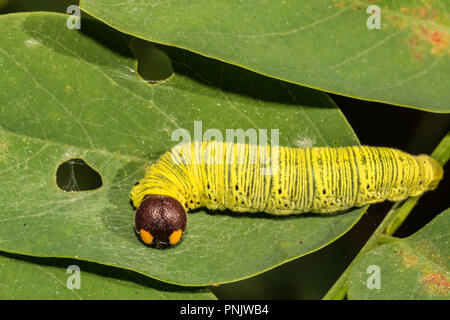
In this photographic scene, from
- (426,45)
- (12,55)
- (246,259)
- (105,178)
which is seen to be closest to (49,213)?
(105,178)

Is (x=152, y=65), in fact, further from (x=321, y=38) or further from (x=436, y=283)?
(x=436, y=283)

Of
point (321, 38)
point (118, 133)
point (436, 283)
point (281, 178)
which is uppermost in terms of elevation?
point (321, 38)

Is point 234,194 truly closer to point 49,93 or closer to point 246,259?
point 246,259

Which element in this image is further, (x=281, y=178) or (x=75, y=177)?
(x=281, y=178)

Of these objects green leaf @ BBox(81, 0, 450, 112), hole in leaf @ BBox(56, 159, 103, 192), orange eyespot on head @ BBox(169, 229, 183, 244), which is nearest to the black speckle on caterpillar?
orange eyespot on head @ BBox(169, 229, 183, 244)

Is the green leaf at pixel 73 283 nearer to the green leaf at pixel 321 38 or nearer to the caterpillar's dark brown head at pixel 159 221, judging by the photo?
the caterpillar's dark brown head at pixel 159 221

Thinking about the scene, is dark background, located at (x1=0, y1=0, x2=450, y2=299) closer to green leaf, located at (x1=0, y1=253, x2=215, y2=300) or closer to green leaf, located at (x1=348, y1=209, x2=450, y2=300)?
green leaf, located at (x1=348, y1=209, x2=450, y2=300)

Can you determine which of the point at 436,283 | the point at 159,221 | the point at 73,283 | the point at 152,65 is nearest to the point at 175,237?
the point at 159,221

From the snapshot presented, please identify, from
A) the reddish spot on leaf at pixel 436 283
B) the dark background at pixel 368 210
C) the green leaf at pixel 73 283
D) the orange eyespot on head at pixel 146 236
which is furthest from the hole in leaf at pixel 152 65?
the reddish spot on leaf at pixel 436 283
